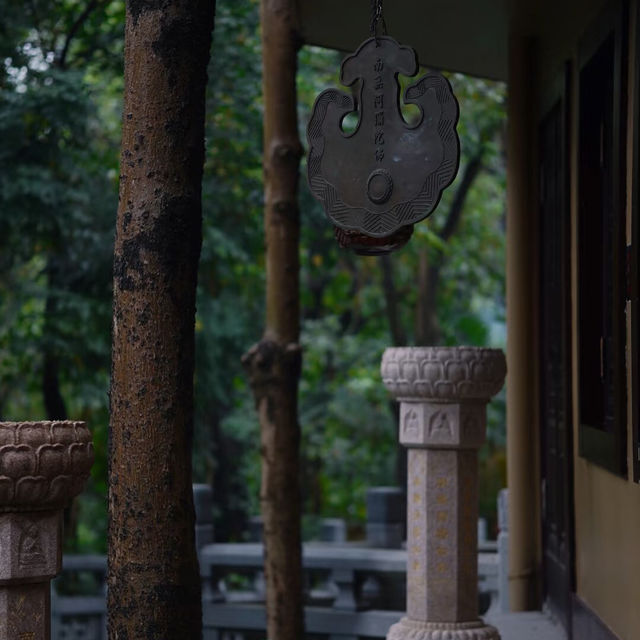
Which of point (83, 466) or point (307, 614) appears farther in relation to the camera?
point (307, 614)

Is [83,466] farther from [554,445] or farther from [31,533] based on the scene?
[554,445]

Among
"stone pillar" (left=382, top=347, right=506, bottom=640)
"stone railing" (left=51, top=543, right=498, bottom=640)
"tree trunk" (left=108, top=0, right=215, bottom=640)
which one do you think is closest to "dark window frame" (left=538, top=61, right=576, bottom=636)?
"stone pillar" (left=382, top=347, right=506, bottom=640)

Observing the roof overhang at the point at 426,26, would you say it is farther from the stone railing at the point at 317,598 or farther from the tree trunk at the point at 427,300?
the tree trunk at the point at 427,300

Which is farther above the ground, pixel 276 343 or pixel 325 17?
pixel 325 17

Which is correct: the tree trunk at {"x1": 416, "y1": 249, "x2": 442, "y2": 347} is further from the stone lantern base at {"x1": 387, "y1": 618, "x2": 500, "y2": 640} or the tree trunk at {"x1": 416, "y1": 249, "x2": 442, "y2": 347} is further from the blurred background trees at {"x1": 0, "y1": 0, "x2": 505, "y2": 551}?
the stone lantern base at {"x1": 387, "y1": 618, "x2": 500, "y2": 640}

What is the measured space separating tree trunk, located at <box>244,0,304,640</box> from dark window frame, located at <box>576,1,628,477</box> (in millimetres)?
2248

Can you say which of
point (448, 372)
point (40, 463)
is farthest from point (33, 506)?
point (448, 372)

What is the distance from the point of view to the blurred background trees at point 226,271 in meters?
12.8

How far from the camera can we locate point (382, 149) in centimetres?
418

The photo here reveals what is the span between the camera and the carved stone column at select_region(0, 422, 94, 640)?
3.85 metres

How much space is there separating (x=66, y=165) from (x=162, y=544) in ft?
31.1

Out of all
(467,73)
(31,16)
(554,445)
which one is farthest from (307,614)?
(31,16)

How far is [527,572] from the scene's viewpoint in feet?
28.4

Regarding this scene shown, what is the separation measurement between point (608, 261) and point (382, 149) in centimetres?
255
